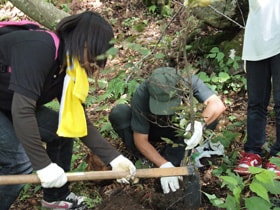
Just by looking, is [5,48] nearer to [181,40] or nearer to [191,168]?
[181,40]

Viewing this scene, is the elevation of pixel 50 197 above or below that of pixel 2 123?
below

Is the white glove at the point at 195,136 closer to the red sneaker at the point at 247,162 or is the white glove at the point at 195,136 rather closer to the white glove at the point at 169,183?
the white glove at the point at 169,183

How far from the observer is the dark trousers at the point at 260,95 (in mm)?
2992

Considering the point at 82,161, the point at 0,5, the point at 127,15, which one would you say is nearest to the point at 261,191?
the point at 82,161

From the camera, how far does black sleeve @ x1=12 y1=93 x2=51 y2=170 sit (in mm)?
2240

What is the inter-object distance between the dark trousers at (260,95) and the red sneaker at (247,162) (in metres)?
0.05

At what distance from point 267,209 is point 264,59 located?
4.21 ft

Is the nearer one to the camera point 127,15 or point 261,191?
point 261,191

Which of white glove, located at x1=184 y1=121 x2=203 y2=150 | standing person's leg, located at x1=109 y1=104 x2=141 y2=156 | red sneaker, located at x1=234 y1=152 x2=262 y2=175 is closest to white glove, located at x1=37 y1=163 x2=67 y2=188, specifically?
white glove, located at x1=184 y1=121 x2=203 y2=150

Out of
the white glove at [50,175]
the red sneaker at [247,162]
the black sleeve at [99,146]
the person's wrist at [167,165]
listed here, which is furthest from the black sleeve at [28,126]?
the red sneaker at [247,162]

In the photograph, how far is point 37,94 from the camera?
2256 mm

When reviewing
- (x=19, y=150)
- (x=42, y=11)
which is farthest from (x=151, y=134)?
(x=42, y=11)

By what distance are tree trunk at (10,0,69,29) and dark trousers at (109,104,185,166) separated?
9.35 feet

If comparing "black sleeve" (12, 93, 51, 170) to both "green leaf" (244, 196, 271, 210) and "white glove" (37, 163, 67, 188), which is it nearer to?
"white glove" (37, 163, 67, 188)
